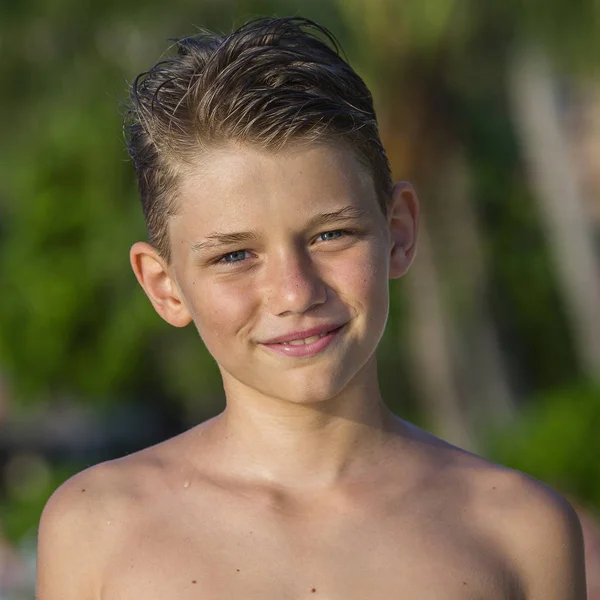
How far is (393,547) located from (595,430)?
7529 mm

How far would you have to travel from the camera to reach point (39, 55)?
13305 millimetres

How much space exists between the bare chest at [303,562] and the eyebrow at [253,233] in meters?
0.55

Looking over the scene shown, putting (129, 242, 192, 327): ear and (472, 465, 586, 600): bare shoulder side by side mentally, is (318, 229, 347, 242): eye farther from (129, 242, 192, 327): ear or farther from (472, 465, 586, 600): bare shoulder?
(472, 465, 586, 600): bare shoulder

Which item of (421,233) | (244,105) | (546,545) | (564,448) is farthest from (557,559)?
(421,233)

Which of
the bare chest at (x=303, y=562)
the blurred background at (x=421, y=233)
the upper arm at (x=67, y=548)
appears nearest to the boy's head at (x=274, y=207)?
the bare chest at (x=303, y=562)

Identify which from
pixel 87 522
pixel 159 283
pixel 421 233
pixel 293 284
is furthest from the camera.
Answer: pixel 421 233

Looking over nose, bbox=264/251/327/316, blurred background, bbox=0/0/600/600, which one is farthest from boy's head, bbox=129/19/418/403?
blurred background, bbox=0/0/600/600

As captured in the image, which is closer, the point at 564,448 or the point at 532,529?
the point at 532,529

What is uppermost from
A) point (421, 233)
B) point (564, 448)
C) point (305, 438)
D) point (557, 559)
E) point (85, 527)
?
point (305, 438)

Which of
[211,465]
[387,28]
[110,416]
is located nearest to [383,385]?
[387,28]

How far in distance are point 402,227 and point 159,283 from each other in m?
0.52

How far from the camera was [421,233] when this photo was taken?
12.1m

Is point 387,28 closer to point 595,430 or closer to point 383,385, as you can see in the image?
point 595,430

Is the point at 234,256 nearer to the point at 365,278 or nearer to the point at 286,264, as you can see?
the point at 286,264
